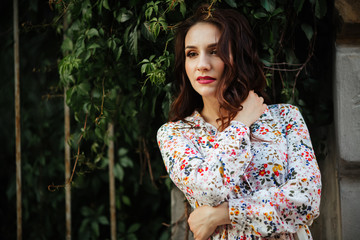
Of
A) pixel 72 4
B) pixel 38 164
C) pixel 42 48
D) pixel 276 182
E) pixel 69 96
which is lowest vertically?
pixel 38 164

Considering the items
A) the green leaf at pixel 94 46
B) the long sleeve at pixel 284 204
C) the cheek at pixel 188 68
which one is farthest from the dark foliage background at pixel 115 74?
the long sleeve at pixel 284 204

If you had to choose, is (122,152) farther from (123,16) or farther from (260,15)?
(260,15)

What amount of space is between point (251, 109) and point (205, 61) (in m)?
0.27

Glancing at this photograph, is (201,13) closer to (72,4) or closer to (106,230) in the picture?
(72,4)

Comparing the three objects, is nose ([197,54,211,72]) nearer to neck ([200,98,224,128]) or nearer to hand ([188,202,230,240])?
neck ([200,98,224,128])

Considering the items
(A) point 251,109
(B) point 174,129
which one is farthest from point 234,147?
(B) point 174,129

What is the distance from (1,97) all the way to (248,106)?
1.88 meters

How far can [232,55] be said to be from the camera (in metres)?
1.60

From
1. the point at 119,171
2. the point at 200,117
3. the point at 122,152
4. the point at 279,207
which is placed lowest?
the point at 119,171

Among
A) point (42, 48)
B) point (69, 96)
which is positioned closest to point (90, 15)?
point (69, 96)

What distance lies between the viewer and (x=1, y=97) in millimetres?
2758

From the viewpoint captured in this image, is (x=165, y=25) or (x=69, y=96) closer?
(x=165, y=25)

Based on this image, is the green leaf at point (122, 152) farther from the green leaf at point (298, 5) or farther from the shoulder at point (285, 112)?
the green leaf at point (298, 5)

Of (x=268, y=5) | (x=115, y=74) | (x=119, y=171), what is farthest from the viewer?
(x=119, y=171)
